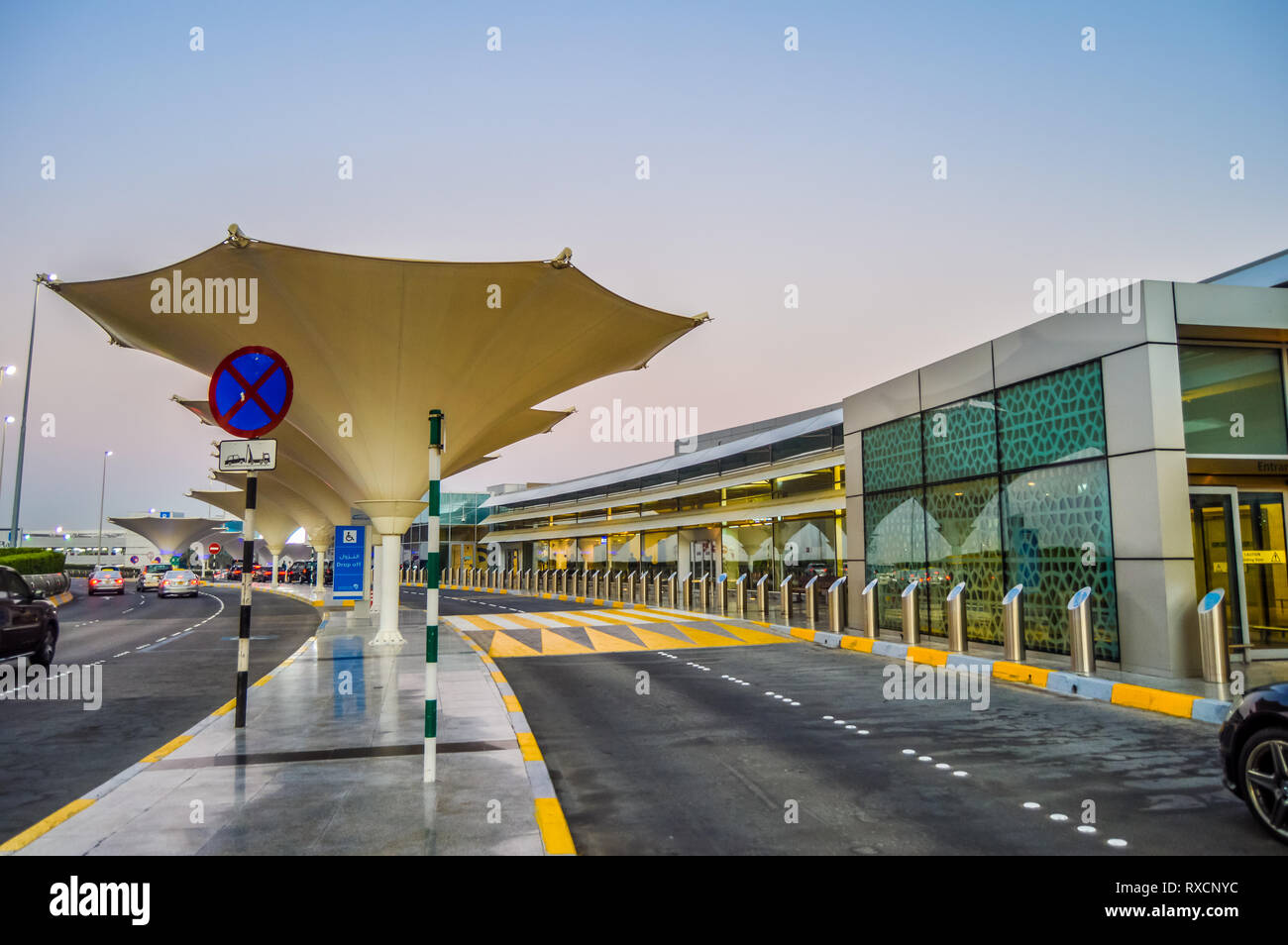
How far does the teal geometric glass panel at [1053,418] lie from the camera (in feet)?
35.9

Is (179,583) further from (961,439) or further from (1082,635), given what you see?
(1082,635)

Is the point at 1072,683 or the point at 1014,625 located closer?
the point at 1072,683

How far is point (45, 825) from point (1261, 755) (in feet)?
23.6

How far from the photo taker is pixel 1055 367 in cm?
1155

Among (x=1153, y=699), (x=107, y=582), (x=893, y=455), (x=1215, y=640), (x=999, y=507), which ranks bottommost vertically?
(x=1153, y=699)

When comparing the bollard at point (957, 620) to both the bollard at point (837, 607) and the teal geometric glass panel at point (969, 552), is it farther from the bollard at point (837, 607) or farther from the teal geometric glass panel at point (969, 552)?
the bollard at point (837, 607)

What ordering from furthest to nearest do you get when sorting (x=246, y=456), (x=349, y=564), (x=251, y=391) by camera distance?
1. (x=349, y=564)
2. (x=251, y=391)
3. (x=246, y=456)

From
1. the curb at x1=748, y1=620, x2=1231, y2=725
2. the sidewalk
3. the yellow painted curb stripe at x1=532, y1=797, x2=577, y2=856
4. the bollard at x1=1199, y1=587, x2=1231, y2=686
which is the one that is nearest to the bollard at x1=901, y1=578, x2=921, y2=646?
the curb at x1=748, y1=620, x2=1231, y2=725

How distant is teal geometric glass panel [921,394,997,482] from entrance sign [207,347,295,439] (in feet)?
35.1

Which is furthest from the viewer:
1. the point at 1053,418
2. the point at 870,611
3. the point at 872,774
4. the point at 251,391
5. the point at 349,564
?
the point at 349,564

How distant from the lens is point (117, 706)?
938 centimetres

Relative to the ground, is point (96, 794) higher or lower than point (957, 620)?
lower

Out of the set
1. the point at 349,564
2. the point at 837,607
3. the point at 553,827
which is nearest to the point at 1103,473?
the point at 837,607
